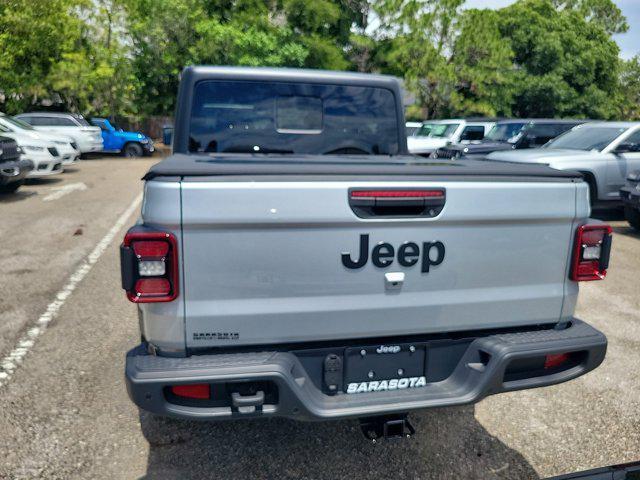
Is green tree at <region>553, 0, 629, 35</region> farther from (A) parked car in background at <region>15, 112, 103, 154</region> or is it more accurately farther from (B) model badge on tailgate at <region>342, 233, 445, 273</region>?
(B) model badge on tailgate at <region>342, 233, 445, 273</region>

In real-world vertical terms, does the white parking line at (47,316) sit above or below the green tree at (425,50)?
below

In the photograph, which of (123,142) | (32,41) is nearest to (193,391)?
(123,142)

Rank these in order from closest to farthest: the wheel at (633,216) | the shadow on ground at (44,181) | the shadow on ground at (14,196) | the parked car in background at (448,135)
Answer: the wheel at (633,216) → the shadow on ground at (14,196) → the shadow on ground at (44,181) → the parked car in background at (448,135)

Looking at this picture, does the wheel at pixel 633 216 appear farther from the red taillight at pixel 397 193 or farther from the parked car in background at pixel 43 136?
the parked car in background at pixel 43 136

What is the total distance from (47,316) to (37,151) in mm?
A: 10377

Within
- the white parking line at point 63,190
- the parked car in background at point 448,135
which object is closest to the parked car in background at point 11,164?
the white parking line at point 63,190

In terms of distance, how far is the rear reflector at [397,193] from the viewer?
8.30ft

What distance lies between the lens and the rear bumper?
2396 mm

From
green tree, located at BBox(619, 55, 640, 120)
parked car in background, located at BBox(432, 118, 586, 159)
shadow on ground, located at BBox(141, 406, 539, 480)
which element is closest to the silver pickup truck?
shadow on ground, located at BBox(141, 406, 539, 480)

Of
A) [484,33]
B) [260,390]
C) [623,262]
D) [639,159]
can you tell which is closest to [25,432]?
[260,390]

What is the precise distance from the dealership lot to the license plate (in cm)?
65

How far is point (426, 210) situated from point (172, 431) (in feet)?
6.71

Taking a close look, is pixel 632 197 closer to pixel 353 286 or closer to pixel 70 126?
pixel 353 286

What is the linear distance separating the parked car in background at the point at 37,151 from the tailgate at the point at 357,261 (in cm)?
1320
